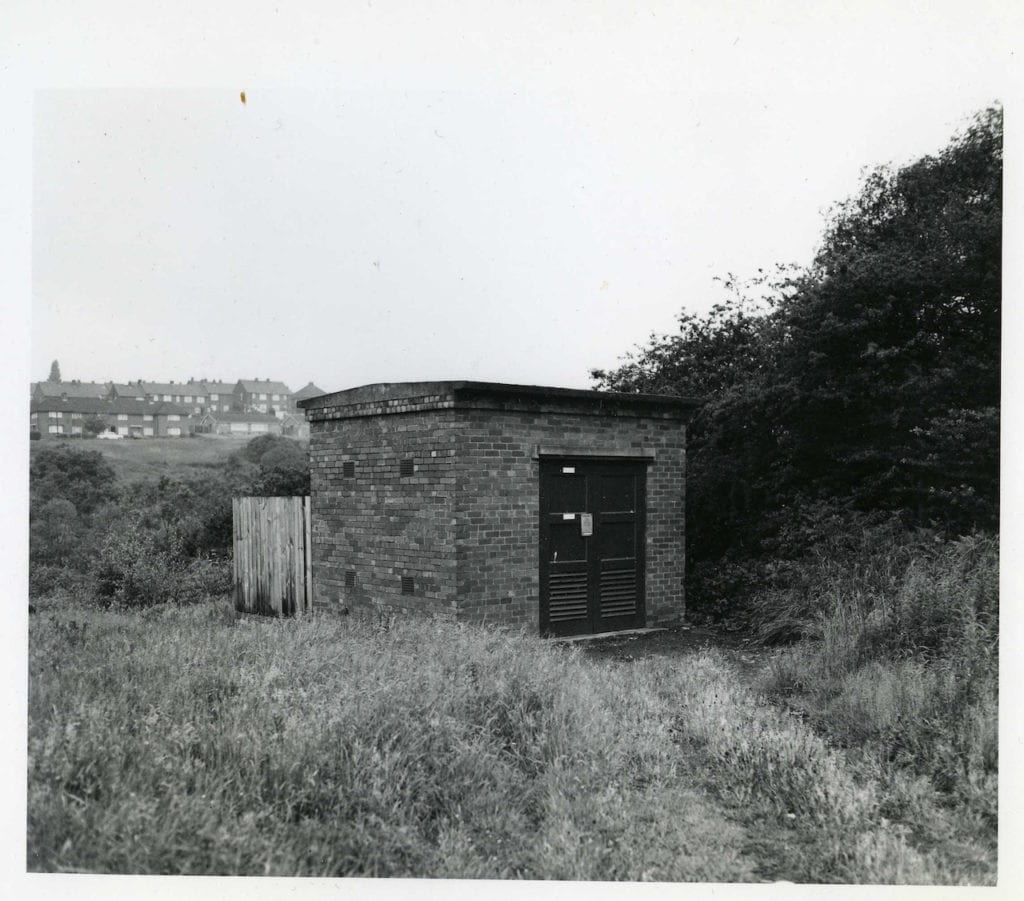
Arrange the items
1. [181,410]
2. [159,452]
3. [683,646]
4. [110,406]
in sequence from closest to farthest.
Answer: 1. [683,646]
2. [110,406]
3. [159,452]
4. [181,410]

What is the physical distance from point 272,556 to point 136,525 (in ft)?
29.8

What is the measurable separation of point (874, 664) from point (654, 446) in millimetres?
4405

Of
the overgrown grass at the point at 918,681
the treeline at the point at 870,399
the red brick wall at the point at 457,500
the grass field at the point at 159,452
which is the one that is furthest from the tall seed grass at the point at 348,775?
the grass field at the point at 159,452

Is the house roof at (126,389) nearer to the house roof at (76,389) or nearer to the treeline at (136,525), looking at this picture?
the house roof at (76,389)

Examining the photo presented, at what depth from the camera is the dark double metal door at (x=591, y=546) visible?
10.1 meters

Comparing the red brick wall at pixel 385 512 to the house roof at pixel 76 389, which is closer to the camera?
the red brick wall at pixel 385 512

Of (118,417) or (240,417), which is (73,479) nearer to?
(118,417)

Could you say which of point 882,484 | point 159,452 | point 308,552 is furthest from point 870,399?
point 159,452

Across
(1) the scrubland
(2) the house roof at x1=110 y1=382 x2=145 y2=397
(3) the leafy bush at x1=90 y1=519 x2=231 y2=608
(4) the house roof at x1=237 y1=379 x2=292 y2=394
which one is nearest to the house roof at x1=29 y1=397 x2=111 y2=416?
(2) the house roof at x1=110 y1=382 x2=145 y2=397

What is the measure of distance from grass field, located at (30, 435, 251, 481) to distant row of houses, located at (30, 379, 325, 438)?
13.7 inches

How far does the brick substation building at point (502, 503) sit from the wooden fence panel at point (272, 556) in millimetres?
373

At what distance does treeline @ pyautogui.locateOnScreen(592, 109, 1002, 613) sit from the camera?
10047 millimetres

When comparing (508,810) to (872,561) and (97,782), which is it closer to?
(97,782)

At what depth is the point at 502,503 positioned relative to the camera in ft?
31.6
